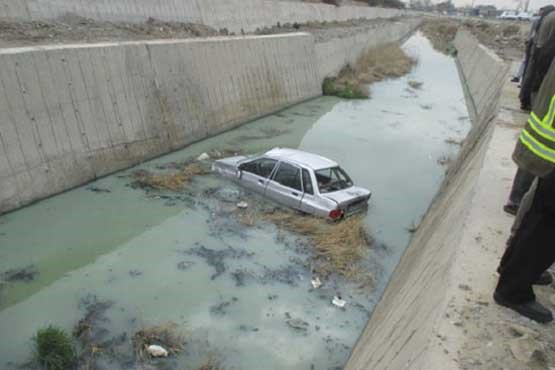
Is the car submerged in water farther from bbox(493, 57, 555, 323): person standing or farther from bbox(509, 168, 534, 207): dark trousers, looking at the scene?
bbox(493, 57, 555, 323): person standing

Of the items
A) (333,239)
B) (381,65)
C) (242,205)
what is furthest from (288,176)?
(381,65)

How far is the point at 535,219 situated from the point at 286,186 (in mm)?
7095

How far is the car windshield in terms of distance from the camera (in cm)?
984

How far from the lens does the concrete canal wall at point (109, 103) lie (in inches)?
391

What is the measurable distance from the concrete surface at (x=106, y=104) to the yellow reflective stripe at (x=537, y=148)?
10.2m

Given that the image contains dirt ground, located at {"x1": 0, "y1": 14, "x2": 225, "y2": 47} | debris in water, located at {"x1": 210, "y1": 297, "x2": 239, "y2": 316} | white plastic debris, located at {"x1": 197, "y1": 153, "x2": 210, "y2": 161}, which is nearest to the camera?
debris in water, located at {"x1": 210, "y1": 297, "x2": 239, "y2": 316}

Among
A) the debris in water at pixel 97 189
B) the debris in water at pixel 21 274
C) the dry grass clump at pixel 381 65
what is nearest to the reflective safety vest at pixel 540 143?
the debris in water at pixel 21 274

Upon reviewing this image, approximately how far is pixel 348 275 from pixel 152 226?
15.0ft

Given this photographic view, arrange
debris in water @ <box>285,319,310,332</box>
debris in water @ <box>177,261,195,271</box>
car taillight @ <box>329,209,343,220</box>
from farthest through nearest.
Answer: car taillight @ <box>329,209,343,220</box> < debris in water @ <box>177,261,195,271</box> < debris in water @ <box>285,319,310,332</box>

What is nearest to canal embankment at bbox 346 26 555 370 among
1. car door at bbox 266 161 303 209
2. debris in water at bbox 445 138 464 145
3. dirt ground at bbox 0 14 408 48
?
car door at bbox 266 161 303 209

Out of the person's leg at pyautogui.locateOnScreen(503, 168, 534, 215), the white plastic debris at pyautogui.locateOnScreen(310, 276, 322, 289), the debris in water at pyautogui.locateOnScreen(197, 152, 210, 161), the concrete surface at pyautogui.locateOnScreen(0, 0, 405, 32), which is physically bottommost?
the white plastic debris at pyautogui.locateOnScreen(310, 276, 322, 289)

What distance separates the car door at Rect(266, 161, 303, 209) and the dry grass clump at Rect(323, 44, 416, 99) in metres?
17.2

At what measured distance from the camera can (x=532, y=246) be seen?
3.43 m

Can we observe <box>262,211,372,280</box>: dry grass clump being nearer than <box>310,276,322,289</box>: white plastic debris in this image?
No
